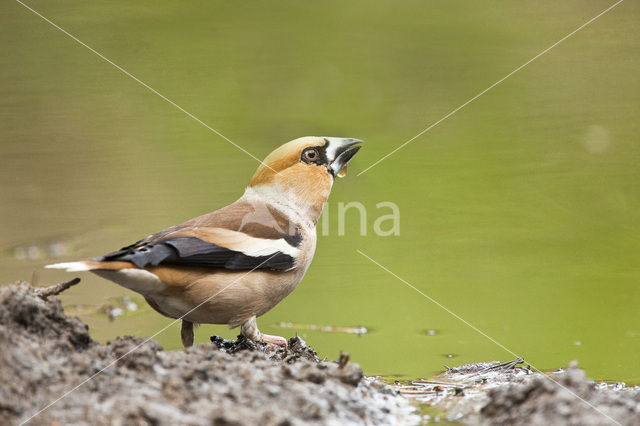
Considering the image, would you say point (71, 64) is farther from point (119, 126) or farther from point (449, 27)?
point (449, 27)

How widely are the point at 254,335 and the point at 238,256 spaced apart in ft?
1.85

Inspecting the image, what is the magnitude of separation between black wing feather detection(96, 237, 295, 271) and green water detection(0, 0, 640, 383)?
1229 millimetres

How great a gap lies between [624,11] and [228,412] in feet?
39.8

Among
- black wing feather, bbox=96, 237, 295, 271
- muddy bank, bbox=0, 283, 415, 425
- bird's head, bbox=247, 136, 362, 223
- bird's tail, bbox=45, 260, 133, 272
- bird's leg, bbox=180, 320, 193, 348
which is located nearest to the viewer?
muddy bank, bbox=0, 283, 415, 425

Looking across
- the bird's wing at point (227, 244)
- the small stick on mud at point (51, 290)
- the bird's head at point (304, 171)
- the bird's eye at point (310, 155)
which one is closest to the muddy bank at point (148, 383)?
the small stick on mud at point (51, 290)

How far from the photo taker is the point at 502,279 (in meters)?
7.44

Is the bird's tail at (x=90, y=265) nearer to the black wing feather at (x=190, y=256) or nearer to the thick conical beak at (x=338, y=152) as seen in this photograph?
the black wing feather at (x=190, y=256)

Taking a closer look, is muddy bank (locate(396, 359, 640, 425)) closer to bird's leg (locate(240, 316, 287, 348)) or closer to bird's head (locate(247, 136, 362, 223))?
bird's leg (locate(240, 316, 287, 348))

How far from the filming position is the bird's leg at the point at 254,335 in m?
4.61

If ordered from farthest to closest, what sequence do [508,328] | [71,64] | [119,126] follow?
[71,64] < [119,126] < [508,328]

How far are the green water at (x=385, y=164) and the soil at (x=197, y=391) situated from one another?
1473mm

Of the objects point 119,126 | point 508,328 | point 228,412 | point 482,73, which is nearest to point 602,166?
point 482,73

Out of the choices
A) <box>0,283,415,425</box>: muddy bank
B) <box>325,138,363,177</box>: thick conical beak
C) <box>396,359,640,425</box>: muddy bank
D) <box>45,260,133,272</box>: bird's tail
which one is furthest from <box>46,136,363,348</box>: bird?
<box>396,359,640,425</box>: muddy bank

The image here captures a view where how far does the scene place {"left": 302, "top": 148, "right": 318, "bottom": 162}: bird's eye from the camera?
17.2ft
